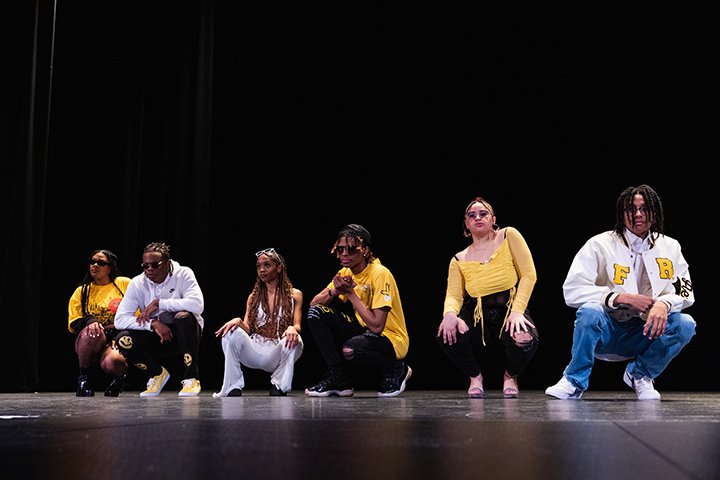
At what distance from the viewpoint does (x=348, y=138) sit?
542 centimetres

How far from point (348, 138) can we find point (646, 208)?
2.60 meters

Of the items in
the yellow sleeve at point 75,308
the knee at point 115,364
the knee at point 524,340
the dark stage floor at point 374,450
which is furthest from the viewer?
the yellow sleeve at point 75,308

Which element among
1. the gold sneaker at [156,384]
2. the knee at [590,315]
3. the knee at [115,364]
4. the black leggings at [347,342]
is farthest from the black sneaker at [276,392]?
the knee at [590,315]

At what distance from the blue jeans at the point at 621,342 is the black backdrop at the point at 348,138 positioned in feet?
5.86

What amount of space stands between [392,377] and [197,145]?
2198 mm

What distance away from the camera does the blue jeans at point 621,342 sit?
3.04 meters

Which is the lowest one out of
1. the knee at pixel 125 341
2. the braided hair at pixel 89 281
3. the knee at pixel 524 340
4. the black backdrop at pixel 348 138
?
the knee at pixel 125 341

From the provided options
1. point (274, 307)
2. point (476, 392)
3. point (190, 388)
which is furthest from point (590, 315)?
point (190, 388)

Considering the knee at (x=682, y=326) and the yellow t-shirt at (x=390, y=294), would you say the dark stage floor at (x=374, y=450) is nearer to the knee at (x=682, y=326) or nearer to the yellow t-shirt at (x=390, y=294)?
the knee at (x=682, y=326)

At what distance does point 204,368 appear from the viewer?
17.2 feet

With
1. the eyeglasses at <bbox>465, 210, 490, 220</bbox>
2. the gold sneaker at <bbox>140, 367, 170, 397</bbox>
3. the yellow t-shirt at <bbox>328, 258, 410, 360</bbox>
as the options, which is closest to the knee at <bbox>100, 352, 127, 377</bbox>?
the gold sneaker at <bbox>140, 367, 170, 397</bbox>

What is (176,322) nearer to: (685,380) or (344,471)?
(344,471)

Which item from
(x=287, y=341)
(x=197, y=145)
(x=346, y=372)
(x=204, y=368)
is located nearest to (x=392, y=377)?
(x=346, y=372)

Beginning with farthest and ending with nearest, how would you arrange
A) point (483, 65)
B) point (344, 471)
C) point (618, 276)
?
point (483, 65)
point (618, 276)
point (344, 471)
